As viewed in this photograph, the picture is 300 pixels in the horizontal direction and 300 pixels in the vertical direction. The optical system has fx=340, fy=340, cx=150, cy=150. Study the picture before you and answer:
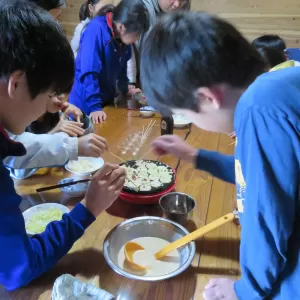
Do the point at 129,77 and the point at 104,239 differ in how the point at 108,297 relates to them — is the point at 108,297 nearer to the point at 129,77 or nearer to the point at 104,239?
the point at 104,239

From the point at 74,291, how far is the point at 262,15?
383 cm

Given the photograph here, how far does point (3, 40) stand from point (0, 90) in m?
0.12

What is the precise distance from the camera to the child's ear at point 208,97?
0.72 meters

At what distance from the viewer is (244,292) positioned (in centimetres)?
78

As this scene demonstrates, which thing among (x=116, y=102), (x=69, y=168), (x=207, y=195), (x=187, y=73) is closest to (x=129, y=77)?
(x=116, y=102)

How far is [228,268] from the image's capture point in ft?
3.03

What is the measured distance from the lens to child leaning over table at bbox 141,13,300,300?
609mm

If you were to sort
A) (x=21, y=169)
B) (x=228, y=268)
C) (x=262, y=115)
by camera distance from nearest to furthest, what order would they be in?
(x=262, y=115), (x=228, y=268), (x=21, y=169)

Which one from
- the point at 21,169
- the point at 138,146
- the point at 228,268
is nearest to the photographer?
the point at 228,268

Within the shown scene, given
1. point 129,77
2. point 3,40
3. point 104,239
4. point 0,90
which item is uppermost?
point 3,40

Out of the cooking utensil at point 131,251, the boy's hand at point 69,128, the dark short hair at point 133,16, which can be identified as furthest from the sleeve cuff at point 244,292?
the dark short hair at point 133,16

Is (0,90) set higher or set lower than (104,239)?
higher

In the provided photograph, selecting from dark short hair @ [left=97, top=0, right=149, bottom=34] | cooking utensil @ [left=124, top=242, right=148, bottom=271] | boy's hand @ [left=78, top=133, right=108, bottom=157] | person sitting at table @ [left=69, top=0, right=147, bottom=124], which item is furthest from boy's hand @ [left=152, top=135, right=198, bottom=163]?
dark short hair @ [left=97, top=0, right=149, bottom=34]

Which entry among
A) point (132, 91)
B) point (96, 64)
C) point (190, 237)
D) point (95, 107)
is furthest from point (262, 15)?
point (190, 237)
